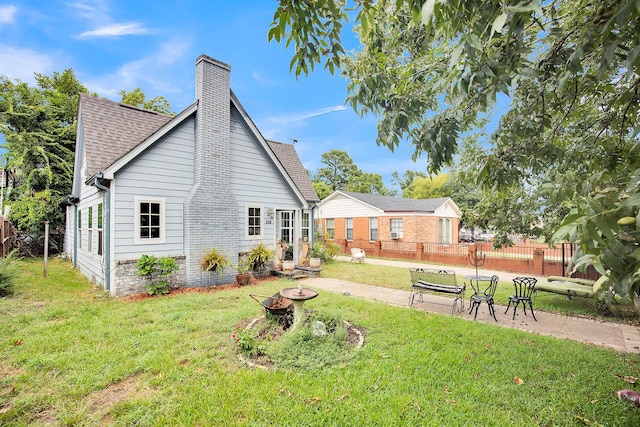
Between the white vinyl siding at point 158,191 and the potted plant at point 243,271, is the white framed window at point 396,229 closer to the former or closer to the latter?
the potted plant at point 243,271

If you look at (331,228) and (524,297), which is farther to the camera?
(331,228)

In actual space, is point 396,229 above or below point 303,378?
above

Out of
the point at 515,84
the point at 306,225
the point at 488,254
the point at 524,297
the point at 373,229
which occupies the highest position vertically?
the point at 515,84

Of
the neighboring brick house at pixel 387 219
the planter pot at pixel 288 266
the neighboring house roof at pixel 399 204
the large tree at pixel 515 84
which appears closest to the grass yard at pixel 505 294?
the planter pot at pixel 288 266

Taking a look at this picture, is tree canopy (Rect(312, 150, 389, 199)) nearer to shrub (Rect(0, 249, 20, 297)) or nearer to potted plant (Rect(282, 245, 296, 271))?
potted plant (Rect(282, 245, 296, 271))

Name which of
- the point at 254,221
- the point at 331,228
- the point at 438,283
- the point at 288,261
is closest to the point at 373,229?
the point at 331,228

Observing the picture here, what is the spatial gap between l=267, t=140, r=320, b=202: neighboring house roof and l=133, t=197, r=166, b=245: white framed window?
646cm

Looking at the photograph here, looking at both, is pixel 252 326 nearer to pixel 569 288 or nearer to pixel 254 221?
pixel 254 221

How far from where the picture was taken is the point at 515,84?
2.39 m

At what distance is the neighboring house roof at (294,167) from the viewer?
14222 mm

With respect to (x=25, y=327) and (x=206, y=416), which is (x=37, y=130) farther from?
(x=206, y=416)

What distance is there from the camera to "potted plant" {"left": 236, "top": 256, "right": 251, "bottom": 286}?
9891 mm

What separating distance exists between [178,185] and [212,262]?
2686 millimetres

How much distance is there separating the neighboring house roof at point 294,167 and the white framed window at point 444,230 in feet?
42.4
